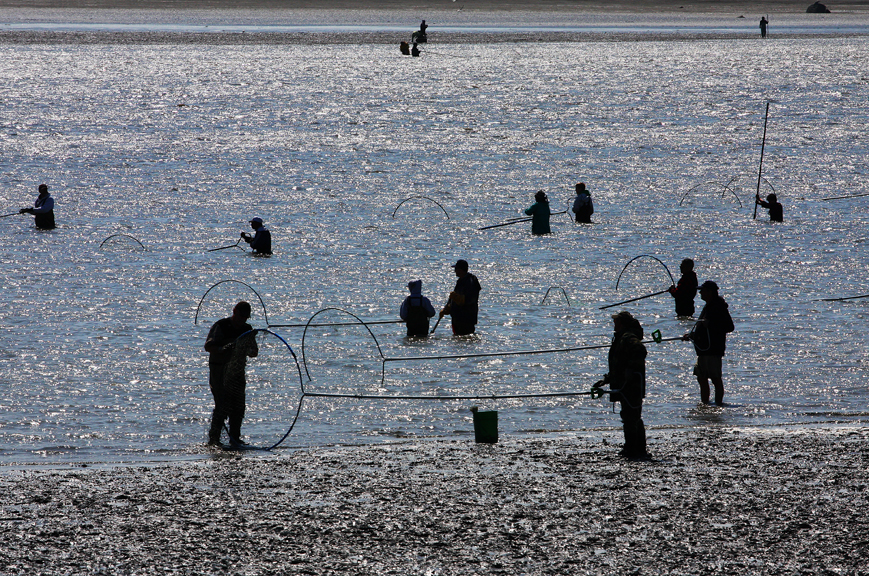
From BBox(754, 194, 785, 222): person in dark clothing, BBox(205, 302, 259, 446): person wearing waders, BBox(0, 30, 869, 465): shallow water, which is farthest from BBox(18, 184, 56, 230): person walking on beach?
BBox(754, 194, 785, 222): person in dark clothing

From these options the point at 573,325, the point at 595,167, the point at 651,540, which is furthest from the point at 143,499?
the point at 595,167

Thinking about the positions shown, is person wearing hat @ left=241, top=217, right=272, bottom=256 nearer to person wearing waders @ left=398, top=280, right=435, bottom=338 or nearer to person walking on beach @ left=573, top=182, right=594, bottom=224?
person wearing waders @ left=398, top=280, right=435, bottom=338

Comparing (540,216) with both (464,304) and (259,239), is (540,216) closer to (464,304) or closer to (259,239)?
(259,239)

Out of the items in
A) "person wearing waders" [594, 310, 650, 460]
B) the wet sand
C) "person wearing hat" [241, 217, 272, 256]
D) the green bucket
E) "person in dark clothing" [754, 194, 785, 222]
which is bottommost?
the wet sand

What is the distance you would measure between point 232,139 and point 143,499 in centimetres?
4034

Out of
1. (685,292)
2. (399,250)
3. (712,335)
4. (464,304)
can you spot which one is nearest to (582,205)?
(399,250)

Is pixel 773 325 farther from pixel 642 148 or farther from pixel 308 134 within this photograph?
pixel 308 134

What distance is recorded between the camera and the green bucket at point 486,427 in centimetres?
1280

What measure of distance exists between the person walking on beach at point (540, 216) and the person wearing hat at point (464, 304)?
9606 millimetres

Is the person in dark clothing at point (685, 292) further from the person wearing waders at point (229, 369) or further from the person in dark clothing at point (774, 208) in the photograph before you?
the person in dark clothing at point (774, 208)

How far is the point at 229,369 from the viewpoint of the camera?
41.4ft

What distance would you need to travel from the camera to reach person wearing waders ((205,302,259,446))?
12633mm

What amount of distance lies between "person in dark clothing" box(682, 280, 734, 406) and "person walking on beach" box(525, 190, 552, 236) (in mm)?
13744

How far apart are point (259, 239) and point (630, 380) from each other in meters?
15.5
